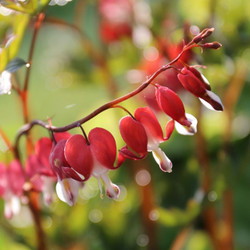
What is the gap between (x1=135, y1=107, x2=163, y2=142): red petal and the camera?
1.83 ft

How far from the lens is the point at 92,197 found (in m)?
1.04

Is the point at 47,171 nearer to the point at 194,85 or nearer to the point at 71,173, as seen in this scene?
the point at 71,173

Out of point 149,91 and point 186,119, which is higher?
point 186,119

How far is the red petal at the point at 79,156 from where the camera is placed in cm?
54

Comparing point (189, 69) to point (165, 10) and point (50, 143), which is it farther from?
point (165, 10)

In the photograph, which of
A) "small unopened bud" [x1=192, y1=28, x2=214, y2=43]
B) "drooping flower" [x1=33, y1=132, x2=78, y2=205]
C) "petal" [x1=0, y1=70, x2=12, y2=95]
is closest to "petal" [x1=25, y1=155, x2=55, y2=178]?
"drooping flower" [x1=33, y1=132, x2=78, y2=205]

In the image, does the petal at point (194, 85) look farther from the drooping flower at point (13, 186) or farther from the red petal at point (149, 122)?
the drooping flower at point (13, 186)

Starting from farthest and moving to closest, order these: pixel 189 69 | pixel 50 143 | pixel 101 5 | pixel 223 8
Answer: pixel 101 5 → pixel 223 8 → pixel 50 143 → pixel 189 69

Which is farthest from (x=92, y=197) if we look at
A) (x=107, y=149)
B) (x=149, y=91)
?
(x=107, y=149)

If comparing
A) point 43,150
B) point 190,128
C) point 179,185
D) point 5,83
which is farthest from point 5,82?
point 179,185

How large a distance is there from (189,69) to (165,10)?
57 centimetres

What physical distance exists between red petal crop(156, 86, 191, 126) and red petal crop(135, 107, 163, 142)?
0.03 m

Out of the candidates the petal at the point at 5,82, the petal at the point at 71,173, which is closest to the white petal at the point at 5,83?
the petal at the point at 5,82

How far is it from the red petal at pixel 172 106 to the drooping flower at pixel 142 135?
0.07 feet
